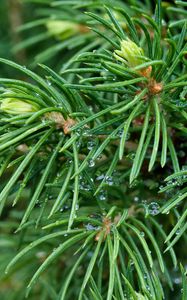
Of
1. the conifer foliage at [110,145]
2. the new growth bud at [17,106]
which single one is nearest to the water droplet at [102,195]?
the conifer foliage at [110,145]

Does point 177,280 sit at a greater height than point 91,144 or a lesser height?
lesser

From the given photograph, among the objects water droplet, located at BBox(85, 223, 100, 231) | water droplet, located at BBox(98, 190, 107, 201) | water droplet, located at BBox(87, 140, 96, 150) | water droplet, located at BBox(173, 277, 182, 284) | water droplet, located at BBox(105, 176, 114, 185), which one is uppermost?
water droplet, located at BBox(87, 140, 96, 150)

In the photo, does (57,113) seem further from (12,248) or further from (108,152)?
(12,248)

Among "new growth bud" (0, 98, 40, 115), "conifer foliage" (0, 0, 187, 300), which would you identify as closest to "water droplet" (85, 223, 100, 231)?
"conifer foliage" (0, 0, 187, 300)

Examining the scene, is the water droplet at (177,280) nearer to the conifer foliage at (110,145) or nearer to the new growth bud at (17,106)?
the conifer foliage at (110,145)

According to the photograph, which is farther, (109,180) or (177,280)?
(177,280)

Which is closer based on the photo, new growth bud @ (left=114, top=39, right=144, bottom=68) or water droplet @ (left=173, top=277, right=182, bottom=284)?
new growth bud @ (left=114, top=39, right=144, bottom=68)

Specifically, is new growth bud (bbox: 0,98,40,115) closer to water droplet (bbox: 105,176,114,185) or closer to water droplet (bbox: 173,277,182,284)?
water droplet (bbox: 105,176,114,185)

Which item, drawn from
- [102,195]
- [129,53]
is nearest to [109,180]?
[102,195]

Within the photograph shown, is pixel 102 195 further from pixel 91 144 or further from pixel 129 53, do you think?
pixel 129 53
